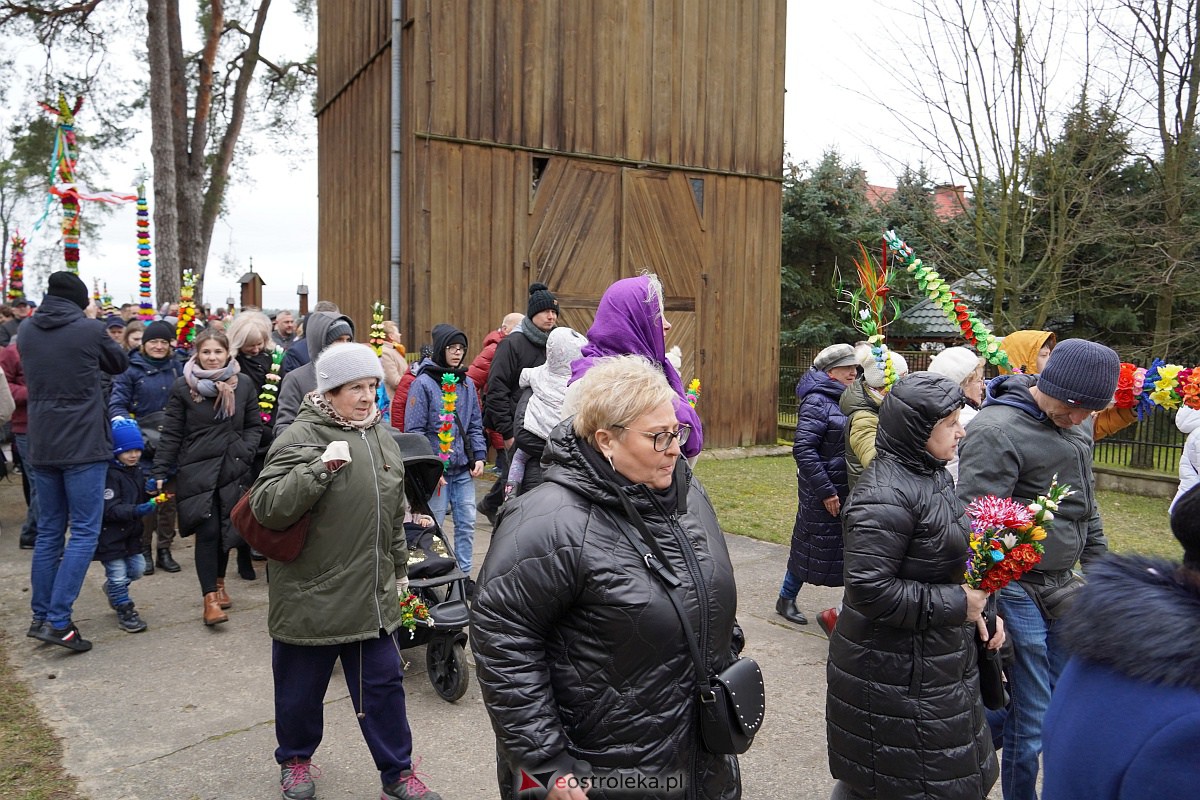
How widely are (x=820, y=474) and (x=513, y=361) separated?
8.45 ft

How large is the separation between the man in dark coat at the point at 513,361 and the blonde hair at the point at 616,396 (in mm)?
4480

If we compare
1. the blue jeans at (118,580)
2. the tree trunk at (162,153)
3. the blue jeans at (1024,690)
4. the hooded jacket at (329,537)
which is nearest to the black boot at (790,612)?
the blue jeans at (1024,690)

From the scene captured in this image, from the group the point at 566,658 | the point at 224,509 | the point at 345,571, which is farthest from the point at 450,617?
the point at 566,658

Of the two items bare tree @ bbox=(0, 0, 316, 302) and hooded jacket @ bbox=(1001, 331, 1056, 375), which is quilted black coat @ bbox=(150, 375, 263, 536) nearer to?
hooded jacket @ bbox=(1001, 331, 1056, 375)

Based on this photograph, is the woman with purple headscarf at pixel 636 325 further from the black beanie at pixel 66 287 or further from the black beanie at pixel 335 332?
the black beanie at pixel 66 287

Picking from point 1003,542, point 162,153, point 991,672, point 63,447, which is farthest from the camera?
point 162,153

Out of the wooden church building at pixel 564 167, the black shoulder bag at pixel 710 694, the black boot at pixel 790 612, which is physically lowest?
the black boot at pixel 790 612

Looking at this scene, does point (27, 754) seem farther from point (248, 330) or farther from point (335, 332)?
point (248, 330)

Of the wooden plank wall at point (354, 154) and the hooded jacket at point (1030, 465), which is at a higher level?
the wooden plank wall at point (354, 154)

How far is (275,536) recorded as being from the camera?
11.5 ft

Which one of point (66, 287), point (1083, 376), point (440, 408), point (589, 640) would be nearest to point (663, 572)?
point (589, 640)

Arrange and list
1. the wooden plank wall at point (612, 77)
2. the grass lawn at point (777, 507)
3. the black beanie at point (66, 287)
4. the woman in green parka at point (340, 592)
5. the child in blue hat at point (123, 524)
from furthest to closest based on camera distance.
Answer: the wooden plank wall at point (612, 77) < the grass lawn at point (777, 507) < the child in blue hat at point (123, 524) < the black beanie at point (66, 287) < the woman in green parka at point (340, 592)

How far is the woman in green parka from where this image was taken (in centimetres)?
353

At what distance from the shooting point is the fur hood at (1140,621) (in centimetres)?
143
